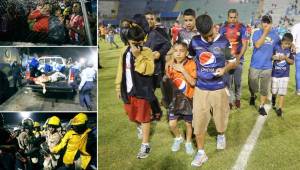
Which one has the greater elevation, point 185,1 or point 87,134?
point 185,1

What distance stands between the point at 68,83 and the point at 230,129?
1.20 m

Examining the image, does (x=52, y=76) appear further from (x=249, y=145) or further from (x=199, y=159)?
(x=249, y=145)

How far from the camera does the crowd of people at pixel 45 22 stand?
2.85 meters

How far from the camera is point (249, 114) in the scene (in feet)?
11.8

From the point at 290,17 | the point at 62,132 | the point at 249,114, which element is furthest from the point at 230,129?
the point at 62,132

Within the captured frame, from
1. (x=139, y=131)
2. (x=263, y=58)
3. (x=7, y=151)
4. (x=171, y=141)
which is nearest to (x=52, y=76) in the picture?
(x=7, y=151)

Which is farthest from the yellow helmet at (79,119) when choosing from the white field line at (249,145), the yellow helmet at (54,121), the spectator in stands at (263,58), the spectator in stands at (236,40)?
the spectator in stands at (263,58)

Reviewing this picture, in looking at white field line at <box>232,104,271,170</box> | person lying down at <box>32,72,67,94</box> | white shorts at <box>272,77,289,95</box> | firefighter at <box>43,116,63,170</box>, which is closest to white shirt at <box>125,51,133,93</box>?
person lying down at <box>32,72,67,94</box>

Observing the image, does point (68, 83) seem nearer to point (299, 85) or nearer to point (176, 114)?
point (176, 114)

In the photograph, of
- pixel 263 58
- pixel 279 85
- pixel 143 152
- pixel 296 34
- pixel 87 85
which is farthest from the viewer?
pixel 279 85

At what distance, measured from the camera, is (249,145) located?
3.09 meters

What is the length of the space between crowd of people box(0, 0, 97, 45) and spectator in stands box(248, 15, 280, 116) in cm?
144

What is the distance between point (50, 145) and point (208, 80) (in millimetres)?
1122

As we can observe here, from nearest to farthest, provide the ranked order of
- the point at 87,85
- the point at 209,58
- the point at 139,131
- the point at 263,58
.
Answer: the point at 209,58, the point at 87,85, the point at 139,131, the point at 263,58
